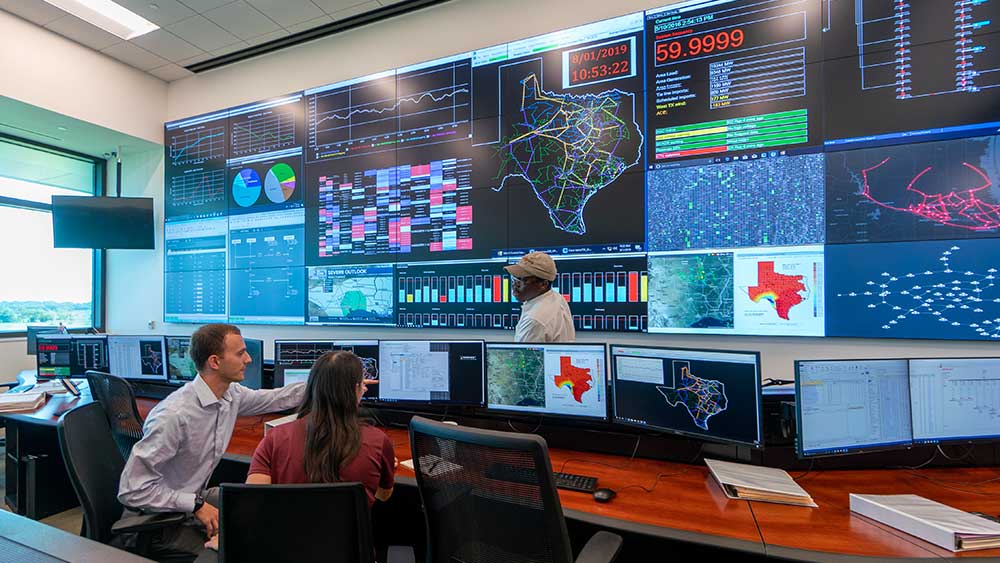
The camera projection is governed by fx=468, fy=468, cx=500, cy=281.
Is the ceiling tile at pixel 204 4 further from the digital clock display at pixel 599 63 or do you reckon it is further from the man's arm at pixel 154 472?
the man's arm at pixel 154 472

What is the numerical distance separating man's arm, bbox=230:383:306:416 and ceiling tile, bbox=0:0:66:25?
3850 mm

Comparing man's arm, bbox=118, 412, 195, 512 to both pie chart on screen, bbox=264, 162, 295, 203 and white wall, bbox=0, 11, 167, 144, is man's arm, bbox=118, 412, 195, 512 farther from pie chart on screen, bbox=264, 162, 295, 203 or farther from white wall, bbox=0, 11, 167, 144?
white wall, bbox=0, 11, 167, 144

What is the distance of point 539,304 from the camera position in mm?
2588

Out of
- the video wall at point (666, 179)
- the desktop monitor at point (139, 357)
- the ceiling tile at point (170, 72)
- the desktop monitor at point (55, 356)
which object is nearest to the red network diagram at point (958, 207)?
the video wall at point (666, 179)

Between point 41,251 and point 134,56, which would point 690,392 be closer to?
point 134,56

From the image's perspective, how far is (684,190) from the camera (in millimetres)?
2861

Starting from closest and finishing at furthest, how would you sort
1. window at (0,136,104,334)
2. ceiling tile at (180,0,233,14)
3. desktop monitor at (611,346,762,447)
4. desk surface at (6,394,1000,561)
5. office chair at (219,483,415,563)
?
office chair at (219,483,415,563) < desk surface at (6,394,1000,561) < desktop monitor at (611,346,762,447) < ceiling tile at (180,0,233,14) < window at (0,136,104,334)

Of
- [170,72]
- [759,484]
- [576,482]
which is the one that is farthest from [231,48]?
[759,484]

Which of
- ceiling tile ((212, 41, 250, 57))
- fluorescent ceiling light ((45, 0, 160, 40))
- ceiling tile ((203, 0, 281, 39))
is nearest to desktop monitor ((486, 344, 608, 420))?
ceiling tile ((203, 0, 281, 39))

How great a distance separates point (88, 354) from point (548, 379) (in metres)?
3.34

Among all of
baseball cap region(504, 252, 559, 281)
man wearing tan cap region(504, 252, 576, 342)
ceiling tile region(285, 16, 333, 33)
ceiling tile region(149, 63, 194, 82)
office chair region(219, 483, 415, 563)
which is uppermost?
ceiling tile region(285, 16, 333, 33)

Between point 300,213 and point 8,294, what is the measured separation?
123 inches

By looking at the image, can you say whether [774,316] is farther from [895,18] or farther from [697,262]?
[895,18]

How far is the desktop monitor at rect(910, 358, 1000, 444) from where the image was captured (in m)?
1.59
